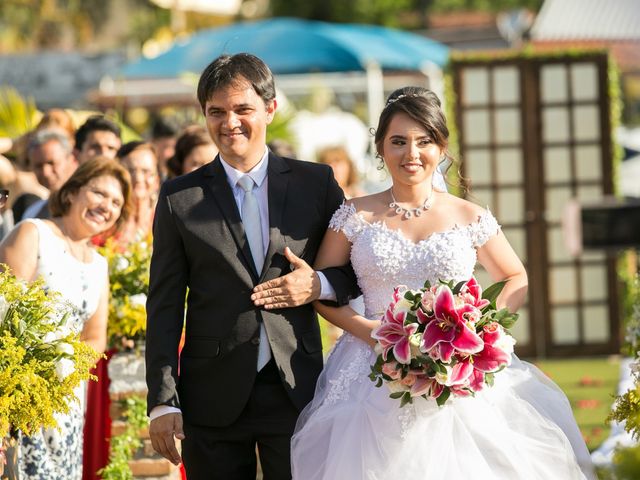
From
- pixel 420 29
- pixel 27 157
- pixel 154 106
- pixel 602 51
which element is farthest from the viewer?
pixel 420 29

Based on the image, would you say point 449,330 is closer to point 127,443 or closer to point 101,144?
point 127,443

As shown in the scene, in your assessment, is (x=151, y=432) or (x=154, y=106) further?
(x=154, y=106)

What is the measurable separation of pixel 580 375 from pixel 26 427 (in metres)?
8.69

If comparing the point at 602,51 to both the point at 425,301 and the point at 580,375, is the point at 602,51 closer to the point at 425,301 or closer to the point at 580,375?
the point at 580,375

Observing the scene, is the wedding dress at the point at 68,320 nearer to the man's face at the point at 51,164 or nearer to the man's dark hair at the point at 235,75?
the man's dark hair at the point at 235,75

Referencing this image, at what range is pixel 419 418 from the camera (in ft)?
13.5

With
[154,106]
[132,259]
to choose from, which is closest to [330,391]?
[132,259]

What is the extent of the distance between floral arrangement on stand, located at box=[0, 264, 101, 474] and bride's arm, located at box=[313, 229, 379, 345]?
34.1 inches

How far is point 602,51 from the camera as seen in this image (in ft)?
41.5

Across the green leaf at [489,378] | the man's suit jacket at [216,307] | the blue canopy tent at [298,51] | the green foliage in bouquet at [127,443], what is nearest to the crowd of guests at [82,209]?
the green foliage in bouquet at [127,443]

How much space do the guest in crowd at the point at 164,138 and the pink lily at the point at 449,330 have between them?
16.4ft

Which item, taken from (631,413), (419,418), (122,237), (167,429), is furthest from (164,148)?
(631,413)

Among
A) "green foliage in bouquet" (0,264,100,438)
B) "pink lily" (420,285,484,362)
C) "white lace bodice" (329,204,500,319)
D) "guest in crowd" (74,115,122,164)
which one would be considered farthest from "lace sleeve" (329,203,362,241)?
"guest in crowd" (74,115,122,164)

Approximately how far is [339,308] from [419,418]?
496 millimetres
